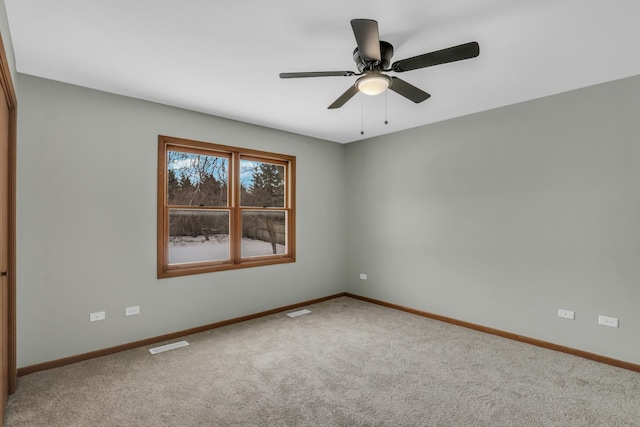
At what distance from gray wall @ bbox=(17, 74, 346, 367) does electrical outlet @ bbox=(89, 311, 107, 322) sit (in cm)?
4

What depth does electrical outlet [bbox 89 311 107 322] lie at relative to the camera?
3160 millimetres

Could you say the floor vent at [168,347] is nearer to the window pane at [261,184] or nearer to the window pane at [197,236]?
the window pane at [197,236]

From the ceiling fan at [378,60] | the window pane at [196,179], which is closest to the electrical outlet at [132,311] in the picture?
the window pane at [196,179]

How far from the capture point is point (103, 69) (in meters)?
2.78

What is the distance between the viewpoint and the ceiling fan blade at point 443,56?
1886mm

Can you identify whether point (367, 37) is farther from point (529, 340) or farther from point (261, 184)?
point (529, 340)

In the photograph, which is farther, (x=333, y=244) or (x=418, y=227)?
(x=333, y=244)

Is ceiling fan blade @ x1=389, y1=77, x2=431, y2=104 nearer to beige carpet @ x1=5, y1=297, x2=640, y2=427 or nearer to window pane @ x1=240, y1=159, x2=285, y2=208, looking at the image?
beige carpet @ x1=5, y1=297, x2=640, y2=427

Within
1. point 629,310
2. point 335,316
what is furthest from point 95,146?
point 629,310

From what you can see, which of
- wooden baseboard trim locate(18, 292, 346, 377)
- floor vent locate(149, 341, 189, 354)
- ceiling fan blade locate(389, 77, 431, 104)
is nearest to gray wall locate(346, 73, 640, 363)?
ceiling fan blade locate(389, 77, 431, 104)

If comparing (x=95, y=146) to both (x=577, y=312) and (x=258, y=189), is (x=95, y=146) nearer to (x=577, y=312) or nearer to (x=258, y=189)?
(x=258, y=189)

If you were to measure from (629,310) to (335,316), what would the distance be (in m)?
3.04

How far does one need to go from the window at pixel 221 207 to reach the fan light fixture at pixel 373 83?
2378mm

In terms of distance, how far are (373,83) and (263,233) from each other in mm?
3035
